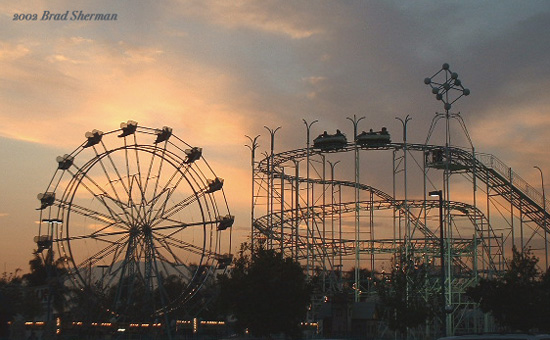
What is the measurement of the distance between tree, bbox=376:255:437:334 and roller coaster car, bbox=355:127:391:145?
8.14 m

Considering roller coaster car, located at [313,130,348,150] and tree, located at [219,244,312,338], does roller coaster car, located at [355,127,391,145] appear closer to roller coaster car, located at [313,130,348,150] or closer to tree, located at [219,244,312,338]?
roller coaster car, located at [313,130,348,150]

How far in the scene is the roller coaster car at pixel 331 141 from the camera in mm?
47562

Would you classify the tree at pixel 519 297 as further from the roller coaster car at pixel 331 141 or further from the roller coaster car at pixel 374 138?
the roller coaster car at pixel 331 141

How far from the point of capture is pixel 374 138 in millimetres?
46406

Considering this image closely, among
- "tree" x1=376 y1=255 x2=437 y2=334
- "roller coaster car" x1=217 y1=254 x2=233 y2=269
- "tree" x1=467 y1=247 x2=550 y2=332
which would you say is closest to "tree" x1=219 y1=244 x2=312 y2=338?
"roller coaster car" x1=217 y1=254 x2=233 y2=269

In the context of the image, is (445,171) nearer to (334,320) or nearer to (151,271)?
(334,320)

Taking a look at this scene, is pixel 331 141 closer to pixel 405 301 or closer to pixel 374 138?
pixel 374 138

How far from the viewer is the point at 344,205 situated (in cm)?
5191

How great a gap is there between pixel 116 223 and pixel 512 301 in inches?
761

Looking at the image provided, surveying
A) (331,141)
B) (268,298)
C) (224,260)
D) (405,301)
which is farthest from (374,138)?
(268,298)

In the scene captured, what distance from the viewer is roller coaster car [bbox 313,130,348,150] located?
47.6 metres

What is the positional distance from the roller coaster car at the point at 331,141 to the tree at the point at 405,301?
9.33 m

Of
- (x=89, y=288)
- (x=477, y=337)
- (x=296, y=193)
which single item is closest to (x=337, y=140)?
(x=296, y=193)

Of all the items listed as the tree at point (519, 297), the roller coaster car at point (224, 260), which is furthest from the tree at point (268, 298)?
the tree at point (519, 297)
